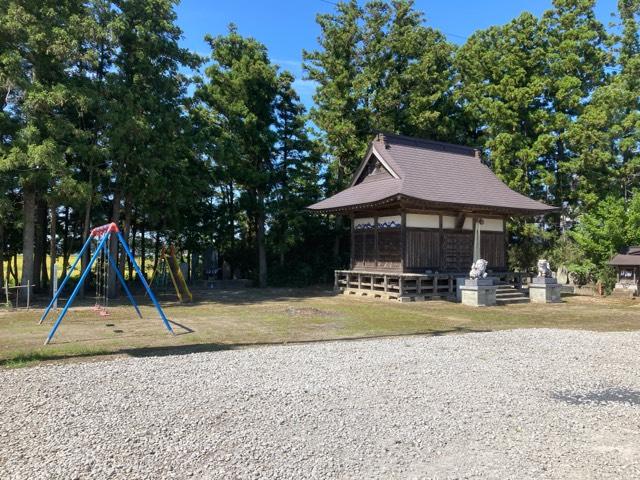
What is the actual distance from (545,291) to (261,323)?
10.4 m

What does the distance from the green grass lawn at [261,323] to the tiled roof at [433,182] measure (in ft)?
11.5

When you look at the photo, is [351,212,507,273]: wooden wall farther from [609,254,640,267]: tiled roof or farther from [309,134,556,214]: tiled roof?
[609,254,640,267]: tiled roof

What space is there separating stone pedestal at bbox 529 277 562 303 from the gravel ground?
973cm

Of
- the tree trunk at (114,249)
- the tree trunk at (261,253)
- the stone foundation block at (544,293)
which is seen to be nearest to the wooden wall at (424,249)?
the stone foundation block at (544,293)

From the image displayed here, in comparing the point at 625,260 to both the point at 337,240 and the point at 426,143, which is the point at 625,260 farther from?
the point at 337,240

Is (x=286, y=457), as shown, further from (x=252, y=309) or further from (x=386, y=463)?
(x=252, y=309)

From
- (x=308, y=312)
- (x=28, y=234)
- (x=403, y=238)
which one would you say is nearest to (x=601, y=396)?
(x=308, y=312)

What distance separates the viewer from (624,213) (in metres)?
18.9

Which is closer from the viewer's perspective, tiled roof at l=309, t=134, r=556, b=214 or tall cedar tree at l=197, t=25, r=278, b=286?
tiled roof at l=309, t=134, r=556, b=214

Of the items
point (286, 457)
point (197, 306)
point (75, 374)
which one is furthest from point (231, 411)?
point (197, 306)

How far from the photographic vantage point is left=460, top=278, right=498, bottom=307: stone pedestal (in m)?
14.8

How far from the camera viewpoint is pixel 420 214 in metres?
16.8

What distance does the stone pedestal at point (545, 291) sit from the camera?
16.2 meters

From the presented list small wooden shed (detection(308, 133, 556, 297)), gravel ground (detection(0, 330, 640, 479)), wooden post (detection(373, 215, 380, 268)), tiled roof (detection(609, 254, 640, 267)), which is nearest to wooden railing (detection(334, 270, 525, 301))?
small wooden shed (detection(308, 133, 556, 297))
